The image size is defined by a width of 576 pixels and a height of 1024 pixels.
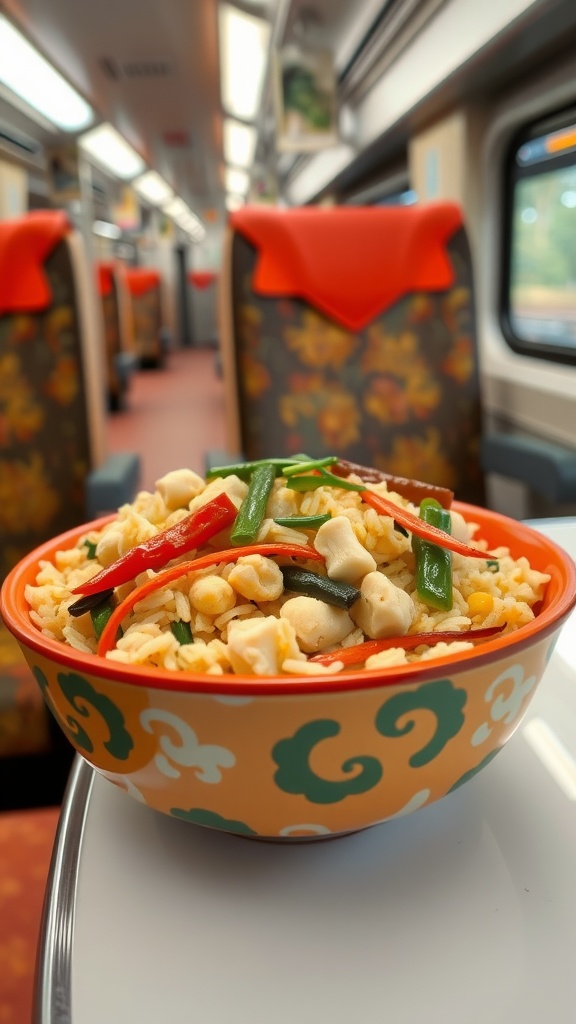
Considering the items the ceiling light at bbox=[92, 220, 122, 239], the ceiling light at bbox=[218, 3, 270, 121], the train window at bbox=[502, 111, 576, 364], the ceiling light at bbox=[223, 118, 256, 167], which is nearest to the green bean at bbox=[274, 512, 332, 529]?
the train window at bbox=[502, 111, 576, 364]

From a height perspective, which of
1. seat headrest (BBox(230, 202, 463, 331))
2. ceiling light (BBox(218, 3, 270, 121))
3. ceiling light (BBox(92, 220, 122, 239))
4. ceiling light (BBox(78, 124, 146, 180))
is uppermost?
ceiling light (BBox(78, 124, 146, 180))

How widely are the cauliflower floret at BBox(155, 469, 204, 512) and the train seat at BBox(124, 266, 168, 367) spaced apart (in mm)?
8649

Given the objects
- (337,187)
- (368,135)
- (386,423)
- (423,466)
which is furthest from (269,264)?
(337,187)

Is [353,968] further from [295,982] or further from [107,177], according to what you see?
[107,177]

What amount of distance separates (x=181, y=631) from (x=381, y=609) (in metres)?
0.12

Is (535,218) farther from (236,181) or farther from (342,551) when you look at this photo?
(236,181)

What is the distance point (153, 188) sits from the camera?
11930 mm

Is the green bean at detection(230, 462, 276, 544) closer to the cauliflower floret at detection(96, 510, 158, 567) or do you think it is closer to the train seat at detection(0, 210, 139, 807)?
the cauliflower floret at detection(96, 510, 158, 567)

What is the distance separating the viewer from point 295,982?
39 centimetres

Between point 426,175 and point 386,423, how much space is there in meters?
1.62

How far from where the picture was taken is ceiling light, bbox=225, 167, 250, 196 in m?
11.1

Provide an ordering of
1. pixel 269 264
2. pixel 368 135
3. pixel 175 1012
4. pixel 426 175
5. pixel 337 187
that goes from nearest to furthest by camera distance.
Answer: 1. pixel 175 1012
2. pixel 269 264
3. pixel 426 175
4. pixel 368 135
5. pixel 337 187

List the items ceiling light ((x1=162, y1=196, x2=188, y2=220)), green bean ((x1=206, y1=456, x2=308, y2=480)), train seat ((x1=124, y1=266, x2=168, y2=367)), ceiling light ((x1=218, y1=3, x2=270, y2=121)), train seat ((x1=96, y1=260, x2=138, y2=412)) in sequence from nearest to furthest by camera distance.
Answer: green bean ((x1=206, y1=456, x2=308, y2=480)), ceiling light ((x1=218, y1=3, x2=270, y2=121)), train seat ((x1=96, y1=260, x2=138, y2=412)), train seat ((x1=124, y1=266, x2=168, y2=367)), ceiling light ((x1=162, y1=196, x2=188, y2=220))

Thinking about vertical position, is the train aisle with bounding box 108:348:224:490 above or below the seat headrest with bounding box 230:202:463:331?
below
